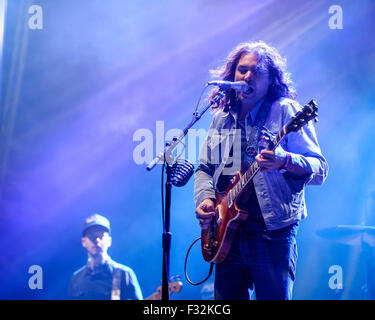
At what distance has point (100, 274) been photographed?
13.3 feet

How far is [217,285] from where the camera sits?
2.42 m

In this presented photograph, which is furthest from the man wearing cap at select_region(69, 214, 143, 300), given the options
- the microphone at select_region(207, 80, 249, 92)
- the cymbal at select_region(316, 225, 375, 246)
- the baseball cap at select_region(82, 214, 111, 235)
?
the microphone at select_region(207, 80, 249, 92)

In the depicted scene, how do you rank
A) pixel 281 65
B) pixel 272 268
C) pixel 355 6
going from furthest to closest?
pixel 355 6 → pixel 281 65 → pixel 272 268

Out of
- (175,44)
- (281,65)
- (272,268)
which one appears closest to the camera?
(272,268)

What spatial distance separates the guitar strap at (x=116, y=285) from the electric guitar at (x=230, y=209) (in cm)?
166

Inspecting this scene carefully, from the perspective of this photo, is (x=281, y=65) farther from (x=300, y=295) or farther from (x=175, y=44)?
(x=300, y=295)

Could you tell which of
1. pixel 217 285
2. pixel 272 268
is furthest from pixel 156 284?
pixel 272 268

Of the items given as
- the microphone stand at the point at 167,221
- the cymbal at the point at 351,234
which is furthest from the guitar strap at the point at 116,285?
the cymbal at the point at 351,234

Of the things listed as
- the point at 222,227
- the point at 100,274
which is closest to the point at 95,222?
the point at 100,274

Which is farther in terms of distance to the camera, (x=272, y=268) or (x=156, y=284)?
(x=156, y=284)

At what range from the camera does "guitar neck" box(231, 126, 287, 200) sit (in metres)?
2.21

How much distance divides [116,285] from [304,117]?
2660mm

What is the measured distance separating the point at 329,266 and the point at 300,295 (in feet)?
1.41

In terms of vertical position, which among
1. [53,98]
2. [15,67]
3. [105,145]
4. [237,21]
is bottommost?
[105,145]
